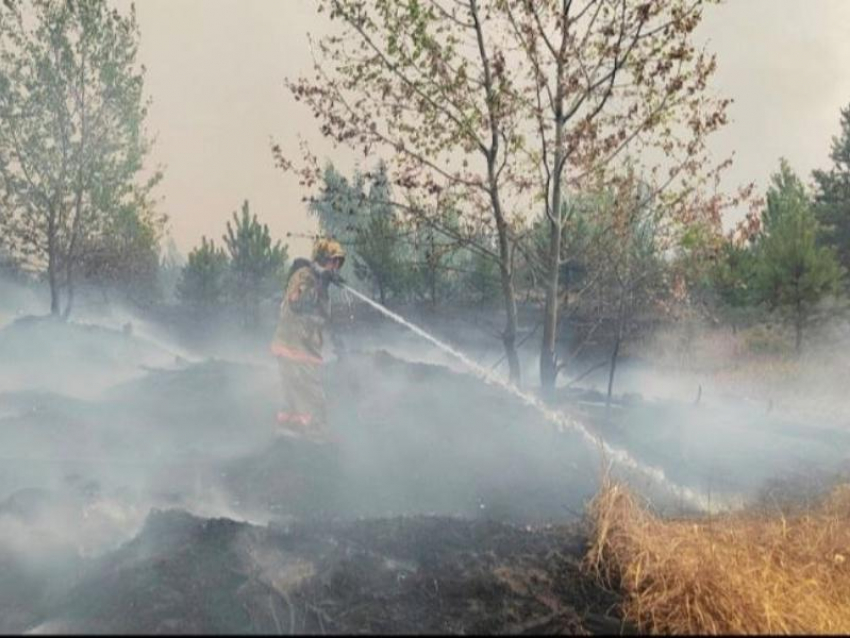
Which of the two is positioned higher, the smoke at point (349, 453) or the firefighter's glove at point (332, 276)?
the firefighter's glove at point (332, 276)

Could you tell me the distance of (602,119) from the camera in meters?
10.2

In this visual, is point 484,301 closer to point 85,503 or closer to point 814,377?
point 814,377

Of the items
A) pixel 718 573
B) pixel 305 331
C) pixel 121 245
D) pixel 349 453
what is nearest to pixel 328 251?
pixel 305 331

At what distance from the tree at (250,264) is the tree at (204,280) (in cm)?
67

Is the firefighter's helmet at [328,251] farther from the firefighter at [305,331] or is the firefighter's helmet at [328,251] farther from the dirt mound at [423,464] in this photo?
the dirt mound at [423,464]

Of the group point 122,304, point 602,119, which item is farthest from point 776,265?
point 122,304

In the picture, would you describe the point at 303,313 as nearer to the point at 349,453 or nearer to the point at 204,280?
the point at 349,453

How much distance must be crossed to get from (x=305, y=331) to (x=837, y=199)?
2744 cm

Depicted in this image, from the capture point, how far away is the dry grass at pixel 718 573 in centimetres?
374

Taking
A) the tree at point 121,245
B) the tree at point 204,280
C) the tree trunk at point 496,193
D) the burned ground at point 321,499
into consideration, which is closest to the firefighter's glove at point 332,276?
the burned ground at point 321,499

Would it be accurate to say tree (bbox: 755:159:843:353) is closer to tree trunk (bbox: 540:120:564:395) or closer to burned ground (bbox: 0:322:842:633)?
burned ground (bbox: 0:322:842:633)

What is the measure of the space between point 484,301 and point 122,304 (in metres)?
17.3

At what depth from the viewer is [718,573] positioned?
3.93 meters

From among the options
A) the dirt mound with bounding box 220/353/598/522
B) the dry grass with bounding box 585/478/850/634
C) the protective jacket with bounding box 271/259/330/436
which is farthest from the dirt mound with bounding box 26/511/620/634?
the protective jacket with bounding box 271/259/330/436
